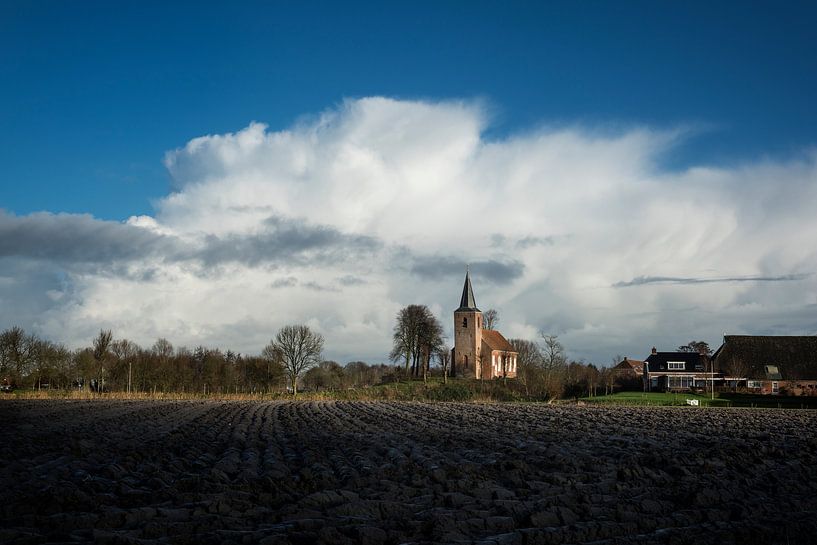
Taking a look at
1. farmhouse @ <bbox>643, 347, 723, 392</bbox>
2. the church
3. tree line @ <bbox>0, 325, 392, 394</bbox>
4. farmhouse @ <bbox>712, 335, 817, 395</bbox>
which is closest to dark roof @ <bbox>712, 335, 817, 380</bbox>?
farmhouse @ <bbox>712, 335, 817, 395</bbox>

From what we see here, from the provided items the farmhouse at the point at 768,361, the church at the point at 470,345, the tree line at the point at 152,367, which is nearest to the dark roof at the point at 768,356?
the farmhouse at the point at 768,361

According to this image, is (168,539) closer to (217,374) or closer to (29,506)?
(29,506)

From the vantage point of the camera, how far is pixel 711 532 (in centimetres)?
992

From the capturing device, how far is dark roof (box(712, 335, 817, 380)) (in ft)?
250

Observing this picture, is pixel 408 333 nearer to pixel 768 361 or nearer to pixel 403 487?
pixel 768 361

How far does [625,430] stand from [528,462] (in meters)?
12.3

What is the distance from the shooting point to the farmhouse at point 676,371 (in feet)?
269

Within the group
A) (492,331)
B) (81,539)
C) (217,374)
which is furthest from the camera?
(492,331)

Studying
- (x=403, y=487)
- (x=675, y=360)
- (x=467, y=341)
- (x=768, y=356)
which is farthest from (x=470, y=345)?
(x=403, y=487)

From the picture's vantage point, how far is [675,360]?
84562 millimetres

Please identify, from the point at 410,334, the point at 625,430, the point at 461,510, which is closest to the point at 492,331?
the point at 410,334

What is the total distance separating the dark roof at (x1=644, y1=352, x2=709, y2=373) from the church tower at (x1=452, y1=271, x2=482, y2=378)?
72.1 ft

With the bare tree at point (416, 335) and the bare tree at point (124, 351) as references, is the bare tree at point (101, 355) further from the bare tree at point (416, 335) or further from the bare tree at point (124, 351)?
the bare tree at point (416, 335)

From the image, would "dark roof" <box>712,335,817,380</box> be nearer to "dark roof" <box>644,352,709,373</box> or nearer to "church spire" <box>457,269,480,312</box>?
"dark roof" <box>644,352,709,373</box>
